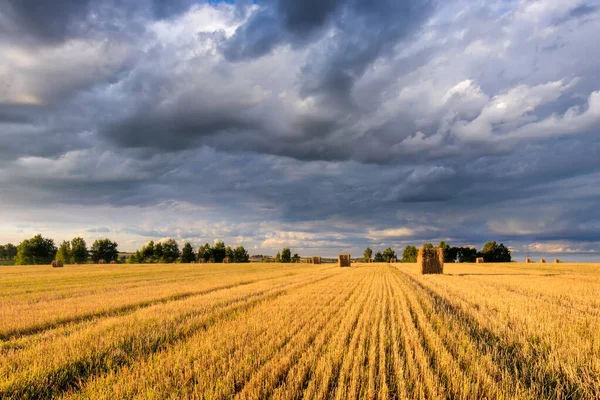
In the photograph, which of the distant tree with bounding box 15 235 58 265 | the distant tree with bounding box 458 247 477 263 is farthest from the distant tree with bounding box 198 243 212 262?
the distant tree with bounding box 458 247 477 263

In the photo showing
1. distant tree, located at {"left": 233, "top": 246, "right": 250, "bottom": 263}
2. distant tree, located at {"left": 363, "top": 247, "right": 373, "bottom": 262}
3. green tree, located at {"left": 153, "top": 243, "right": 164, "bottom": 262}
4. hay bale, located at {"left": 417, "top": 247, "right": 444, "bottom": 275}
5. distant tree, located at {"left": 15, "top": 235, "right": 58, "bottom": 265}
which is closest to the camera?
hay bale, located at {"left": 417, "top": 247, "right": 444, "bottom": 275}

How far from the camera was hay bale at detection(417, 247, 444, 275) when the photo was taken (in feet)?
107

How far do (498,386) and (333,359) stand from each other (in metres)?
2.56

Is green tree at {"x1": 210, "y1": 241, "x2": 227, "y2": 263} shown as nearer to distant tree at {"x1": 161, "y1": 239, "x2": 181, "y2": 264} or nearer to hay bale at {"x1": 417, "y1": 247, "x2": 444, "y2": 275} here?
distant tree at {"x1": 161, "y1": 239, "x2": 181, "y2": 264}

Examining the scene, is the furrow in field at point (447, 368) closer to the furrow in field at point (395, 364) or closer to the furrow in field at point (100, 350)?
the furrow in field at point (395, 364)

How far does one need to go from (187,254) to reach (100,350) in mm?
101163

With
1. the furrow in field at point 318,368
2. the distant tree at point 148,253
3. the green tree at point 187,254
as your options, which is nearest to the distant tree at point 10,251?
the distant tree at point 148,253

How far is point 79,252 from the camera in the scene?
101 m

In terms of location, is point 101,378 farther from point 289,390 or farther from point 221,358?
point 289,390

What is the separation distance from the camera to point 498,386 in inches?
189

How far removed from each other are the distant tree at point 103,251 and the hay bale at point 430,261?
10691cm

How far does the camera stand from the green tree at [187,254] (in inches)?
3979

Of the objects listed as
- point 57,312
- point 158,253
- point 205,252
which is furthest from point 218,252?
point 57,312

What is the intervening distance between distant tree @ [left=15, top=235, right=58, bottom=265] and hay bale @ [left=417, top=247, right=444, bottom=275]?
110509 mm
